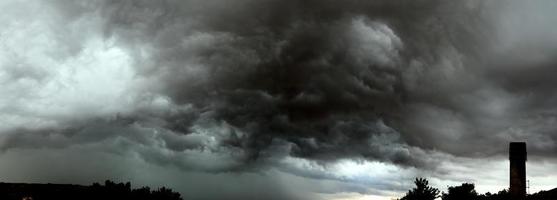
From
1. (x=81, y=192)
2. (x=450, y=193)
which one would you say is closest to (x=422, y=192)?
(x=450, y=193)

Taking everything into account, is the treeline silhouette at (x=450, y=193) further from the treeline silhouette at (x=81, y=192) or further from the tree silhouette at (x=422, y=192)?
the treeline silhouette at (x=81, y=192)

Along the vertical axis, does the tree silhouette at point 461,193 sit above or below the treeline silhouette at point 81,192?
above

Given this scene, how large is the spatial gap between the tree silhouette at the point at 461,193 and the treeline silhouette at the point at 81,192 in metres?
27.9

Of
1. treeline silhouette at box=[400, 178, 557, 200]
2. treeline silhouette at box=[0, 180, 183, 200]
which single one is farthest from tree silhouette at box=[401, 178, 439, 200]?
treeline silhouette at box=[0, 180, 183, 200]

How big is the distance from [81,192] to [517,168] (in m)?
40.4

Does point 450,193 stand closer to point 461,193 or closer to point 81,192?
point 461,193

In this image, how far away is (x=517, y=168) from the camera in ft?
181

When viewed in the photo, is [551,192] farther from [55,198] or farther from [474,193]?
[55,198]

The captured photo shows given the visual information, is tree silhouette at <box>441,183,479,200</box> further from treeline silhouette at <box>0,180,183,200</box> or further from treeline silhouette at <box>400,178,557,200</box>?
treeline silhouette at <box>0,180,183,200</box>

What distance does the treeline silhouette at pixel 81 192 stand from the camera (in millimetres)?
53438

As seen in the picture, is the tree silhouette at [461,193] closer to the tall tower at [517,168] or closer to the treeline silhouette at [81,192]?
the tall tower at [517,168]

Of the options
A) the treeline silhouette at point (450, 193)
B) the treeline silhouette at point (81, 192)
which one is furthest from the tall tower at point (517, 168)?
the treeline silhouette at point (81, 192)

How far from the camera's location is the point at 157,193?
209 ft

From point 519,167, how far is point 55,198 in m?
42.1
